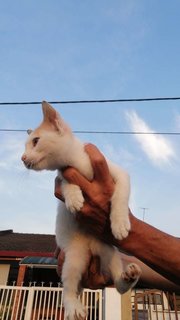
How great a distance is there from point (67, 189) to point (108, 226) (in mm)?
433

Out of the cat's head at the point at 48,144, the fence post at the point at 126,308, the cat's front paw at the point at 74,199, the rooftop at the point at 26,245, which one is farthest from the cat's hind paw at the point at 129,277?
the rooftop at the point at 26,245

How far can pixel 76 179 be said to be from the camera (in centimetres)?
237

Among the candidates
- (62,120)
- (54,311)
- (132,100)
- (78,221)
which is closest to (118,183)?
(78,221)

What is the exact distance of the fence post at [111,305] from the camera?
742 centimetres

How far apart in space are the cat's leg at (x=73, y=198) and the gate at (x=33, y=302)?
691 cm

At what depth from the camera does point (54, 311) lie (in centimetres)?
925

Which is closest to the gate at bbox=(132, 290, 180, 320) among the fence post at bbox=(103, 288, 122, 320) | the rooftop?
the fence post at bbox=(103, 288, 122, 320)

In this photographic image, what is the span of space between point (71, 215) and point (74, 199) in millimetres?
415

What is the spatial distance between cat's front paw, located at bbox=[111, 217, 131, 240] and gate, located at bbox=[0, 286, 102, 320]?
681cm

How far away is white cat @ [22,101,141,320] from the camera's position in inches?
96.3

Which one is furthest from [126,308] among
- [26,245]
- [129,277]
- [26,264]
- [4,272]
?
[26,245]

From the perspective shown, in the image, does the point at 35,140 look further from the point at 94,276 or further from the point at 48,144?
the point at 94,276

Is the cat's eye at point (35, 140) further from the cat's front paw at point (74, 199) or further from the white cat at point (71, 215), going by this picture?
the cat's front paw at point (74, 199)

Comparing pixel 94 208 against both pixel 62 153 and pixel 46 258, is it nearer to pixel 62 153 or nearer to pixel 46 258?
pixel 62 153
